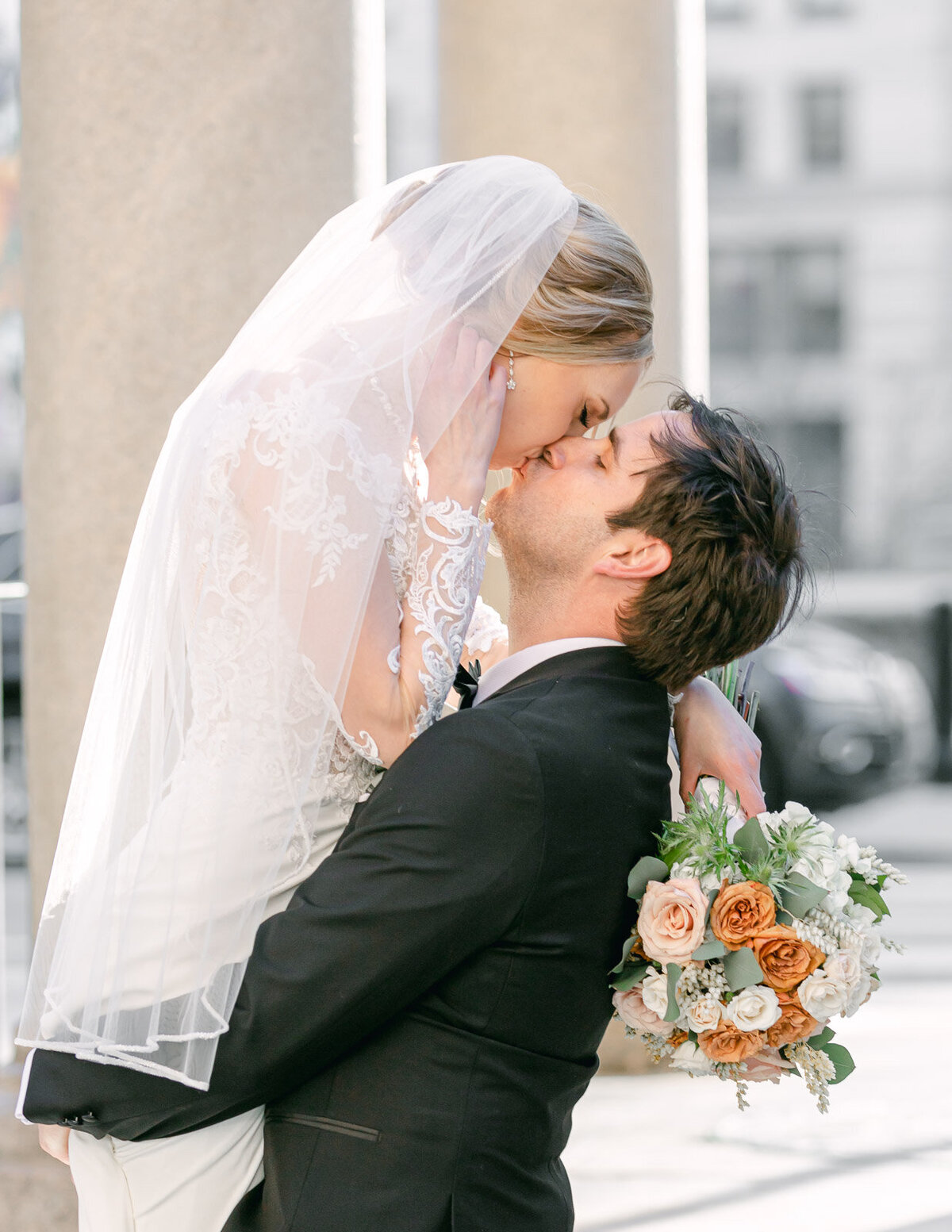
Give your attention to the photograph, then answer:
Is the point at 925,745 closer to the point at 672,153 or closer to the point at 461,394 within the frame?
the point at 672,153

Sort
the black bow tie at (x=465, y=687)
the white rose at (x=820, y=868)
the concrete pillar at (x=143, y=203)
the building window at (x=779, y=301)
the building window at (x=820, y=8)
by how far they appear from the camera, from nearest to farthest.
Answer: the white rose at (x=820, y=868)
the black bow tie at (x=465, y=687)
the concrete pillar at (x=143, y=203)
the building window at (x=779, y=301)
the building window at (x=820, y=8)

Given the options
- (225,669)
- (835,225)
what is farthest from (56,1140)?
(835,225)

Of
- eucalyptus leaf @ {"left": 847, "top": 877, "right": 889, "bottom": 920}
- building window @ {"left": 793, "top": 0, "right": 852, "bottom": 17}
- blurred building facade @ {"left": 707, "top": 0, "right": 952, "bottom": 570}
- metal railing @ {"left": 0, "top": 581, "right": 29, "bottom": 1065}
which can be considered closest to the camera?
eucalyptus leaf @ {"left": 847, "top": 877, "right": 889, "bottom": 920}

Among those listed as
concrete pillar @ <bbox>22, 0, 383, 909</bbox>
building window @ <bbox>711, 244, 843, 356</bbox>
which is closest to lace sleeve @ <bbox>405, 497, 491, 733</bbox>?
concrete pillar @ <bbox>22, 0, 383, 909</bbox>

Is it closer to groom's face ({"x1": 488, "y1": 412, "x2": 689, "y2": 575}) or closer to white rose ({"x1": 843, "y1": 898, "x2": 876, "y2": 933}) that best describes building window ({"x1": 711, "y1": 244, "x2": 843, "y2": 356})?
groom's face ({"x1": 488, "y1": 412, "x2": 689, "y2": 575})

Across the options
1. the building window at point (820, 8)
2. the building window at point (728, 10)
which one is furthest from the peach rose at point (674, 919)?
the building window at point (820, 8)

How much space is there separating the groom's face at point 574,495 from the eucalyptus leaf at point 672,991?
0.68 meters

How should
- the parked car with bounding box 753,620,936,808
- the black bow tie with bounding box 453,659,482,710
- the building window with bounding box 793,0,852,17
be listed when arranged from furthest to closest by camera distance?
the building window with bounding box 793,0,852,17
the parked car with bounding box 753,620,936,808
the black bow tie with bounding box 453,659,482,710

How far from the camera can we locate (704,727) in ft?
8.57

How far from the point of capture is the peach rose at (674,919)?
85.0 inches

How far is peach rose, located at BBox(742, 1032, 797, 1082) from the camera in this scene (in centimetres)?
237

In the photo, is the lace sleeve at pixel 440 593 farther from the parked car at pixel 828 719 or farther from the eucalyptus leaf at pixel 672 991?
the parked car at pixel 828 719

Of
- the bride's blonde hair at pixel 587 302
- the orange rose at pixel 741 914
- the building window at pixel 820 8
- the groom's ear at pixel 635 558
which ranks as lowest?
the orange rose at pixel 741 914

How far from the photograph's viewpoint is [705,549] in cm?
238
